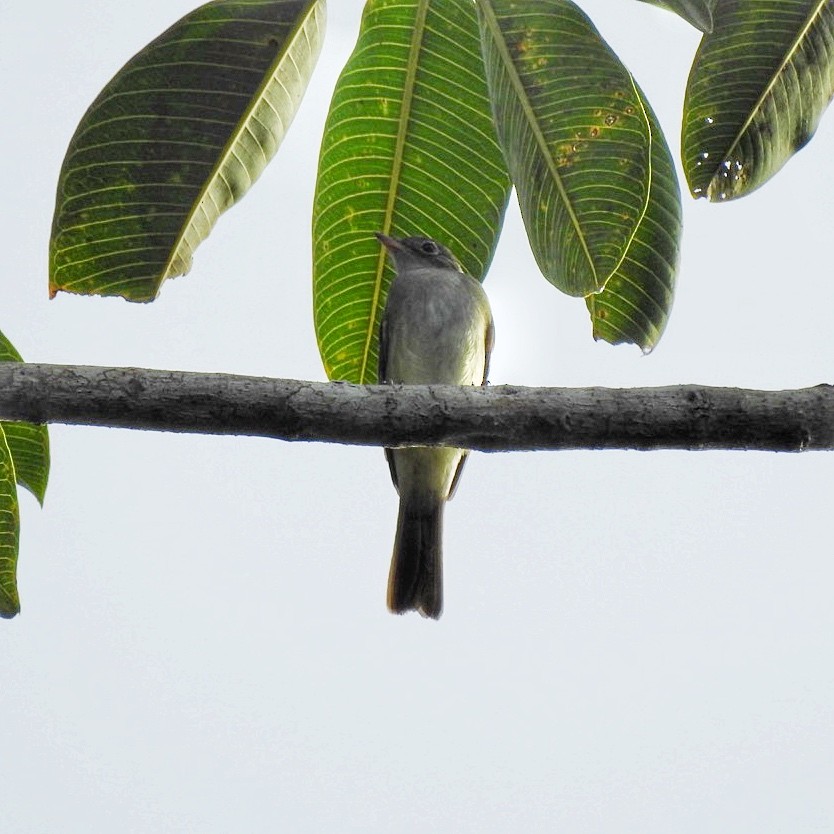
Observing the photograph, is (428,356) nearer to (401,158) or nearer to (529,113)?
(401,158)

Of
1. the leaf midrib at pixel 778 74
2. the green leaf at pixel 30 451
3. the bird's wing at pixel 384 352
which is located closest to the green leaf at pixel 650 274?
the leaf midrib at pixel 778 74

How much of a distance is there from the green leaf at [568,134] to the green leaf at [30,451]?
1.64 m

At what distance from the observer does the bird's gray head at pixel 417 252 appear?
4.07 metres

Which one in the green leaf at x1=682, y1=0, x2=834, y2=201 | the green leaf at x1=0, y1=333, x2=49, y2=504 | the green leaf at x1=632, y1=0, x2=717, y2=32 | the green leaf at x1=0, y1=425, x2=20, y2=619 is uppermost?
the green leaf at x1=682, y1=0, x2=834, y2=201

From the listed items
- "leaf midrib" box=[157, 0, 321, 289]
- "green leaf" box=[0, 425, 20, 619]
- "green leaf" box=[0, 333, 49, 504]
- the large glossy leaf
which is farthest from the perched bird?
"green leaf" box=[0, 425, 20, 619]

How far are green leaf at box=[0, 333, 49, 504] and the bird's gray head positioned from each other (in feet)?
4.34

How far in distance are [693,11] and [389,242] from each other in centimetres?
157

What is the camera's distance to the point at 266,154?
3.26 metres

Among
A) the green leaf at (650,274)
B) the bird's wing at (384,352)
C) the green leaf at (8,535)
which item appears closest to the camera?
the green leaf at (8,535)

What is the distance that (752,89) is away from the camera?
344 centimetres

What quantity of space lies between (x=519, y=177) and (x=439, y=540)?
9.19ft

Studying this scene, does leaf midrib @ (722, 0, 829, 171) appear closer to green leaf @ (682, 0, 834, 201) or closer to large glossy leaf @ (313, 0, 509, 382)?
green leaf @ (682, 0, 834, 201)

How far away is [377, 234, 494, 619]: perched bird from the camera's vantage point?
209 inches

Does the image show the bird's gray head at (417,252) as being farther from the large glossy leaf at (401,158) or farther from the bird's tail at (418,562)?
the bird's tail at (418,562)
